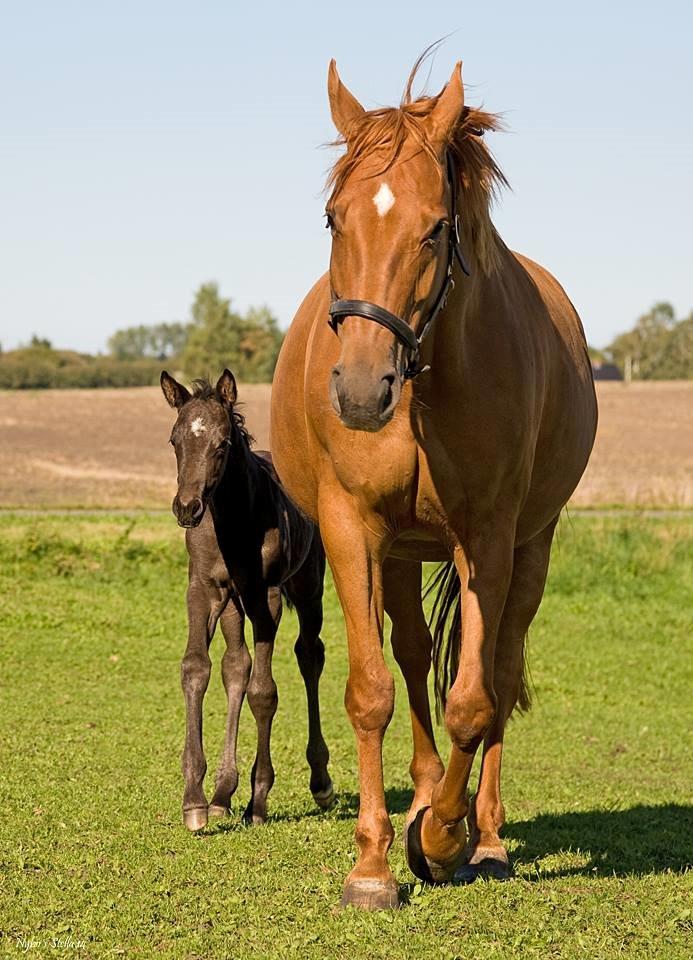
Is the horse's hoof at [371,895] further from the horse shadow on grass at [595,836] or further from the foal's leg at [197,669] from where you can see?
the foal's leg at [197,669]

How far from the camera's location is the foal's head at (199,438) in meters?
6.79

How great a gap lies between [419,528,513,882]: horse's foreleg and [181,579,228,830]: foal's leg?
1923 mm

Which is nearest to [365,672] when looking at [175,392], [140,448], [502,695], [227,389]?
[502,695]

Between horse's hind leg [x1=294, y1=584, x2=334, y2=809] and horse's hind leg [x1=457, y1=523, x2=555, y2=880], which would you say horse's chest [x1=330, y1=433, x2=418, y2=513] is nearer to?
horse's hind leg [x1=457, y1=523, x2=555, y2=880]

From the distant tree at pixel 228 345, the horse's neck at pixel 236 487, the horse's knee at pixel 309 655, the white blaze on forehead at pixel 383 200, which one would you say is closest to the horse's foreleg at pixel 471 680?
the white blaze on forehead at pixel 383 200

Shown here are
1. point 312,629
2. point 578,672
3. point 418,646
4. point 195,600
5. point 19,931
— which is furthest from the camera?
point 578,672

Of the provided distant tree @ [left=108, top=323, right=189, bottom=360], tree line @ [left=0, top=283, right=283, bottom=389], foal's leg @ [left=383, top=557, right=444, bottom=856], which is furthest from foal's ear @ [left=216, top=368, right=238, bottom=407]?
distant tree @ [left=108, top=323, right=189, bottom=360]

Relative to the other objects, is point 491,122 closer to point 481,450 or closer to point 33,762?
point 481,450

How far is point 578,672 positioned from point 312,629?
638 cm

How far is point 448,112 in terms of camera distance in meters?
4.57

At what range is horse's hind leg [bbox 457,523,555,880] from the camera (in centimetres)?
582

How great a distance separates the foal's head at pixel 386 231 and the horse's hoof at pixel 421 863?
2.15 m

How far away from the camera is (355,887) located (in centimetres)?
509

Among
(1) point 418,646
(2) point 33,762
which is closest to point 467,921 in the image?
(1) point 418,646
